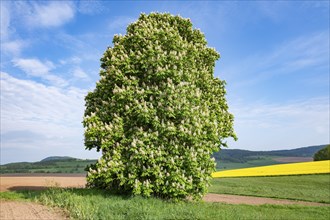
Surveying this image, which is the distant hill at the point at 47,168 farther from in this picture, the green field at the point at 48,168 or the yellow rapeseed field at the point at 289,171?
the yellow rapeseed field at the point at 289,171

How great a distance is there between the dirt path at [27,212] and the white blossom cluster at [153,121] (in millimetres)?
2870

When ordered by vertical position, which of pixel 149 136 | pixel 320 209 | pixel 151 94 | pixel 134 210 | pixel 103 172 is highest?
pixel 151 94

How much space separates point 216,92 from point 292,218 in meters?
9.65

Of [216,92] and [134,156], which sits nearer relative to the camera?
[134,156]

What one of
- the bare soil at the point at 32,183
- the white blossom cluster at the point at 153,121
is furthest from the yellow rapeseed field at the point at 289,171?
the white blossom cluster at the point at 153,121

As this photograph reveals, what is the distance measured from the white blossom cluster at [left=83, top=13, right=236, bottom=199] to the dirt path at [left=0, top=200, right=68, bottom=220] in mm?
2870

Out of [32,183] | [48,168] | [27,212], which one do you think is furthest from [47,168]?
[27,212]

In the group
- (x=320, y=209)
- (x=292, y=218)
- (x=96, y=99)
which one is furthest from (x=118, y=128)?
(x=320, y=209)

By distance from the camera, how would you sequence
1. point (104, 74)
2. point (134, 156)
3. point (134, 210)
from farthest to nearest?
1. point (104, 74)
2. point (134, 156)
3. point (134, 210)

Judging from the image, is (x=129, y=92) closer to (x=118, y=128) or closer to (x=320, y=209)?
(x=118, y=128)

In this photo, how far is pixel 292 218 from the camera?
59.4 feet

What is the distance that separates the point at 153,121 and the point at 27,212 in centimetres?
800

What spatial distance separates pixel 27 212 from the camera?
1655cm

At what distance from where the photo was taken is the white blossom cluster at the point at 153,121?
59.5ft
